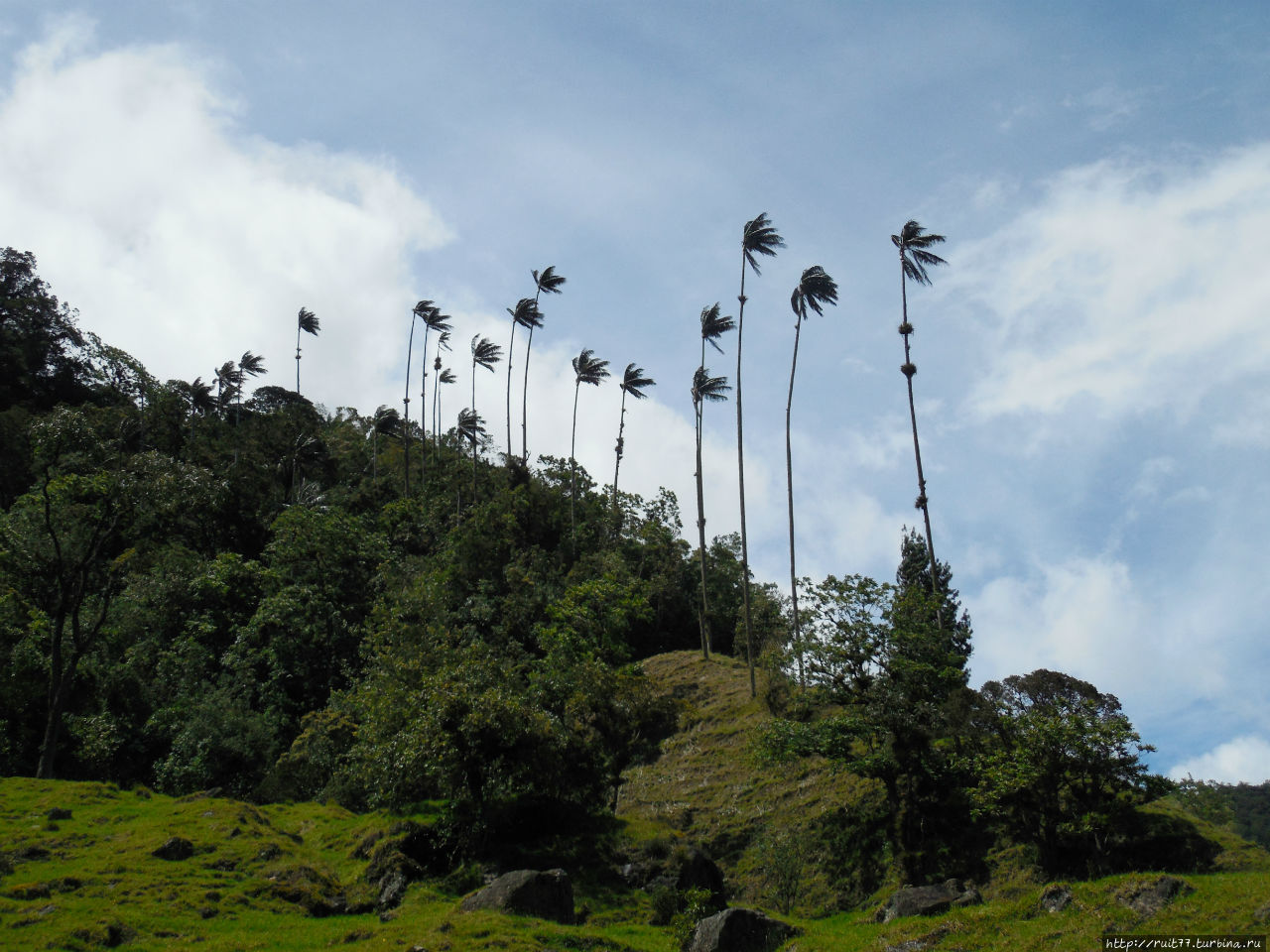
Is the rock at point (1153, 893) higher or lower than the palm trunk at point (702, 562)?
lower

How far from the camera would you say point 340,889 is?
23.3m

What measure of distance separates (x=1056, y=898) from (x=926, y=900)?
3233 millimetres

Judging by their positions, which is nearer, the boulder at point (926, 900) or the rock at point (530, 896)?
the boulder at point (926, 900)

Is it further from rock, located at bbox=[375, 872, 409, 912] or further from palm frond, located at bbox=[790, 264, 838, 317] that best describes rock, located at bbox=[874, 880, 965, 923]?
palm frond, located at bbox=[790, 264, 838, 317]

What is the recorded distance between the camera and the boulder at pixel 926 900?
1978 cm

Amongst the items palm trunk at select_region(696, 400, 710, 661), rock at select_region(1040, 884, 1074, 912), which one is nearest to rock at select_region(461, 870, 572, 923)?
rock at select_region(1040, 884, 1074, 912)

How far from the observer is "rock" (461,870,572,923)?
65.9 feet

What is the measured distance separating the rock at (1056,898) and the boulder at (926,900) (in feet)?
6.52

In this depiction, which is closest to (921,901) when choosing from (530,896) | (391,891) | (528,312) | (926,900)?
(926,900)

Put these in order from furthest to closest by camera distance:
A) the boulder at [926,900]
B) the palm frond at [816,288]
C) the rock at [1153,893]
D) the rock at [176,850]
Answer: the palm frond at [816,288], the rock at [176,850], the boulder at [926,900], the rock at [1153,893]

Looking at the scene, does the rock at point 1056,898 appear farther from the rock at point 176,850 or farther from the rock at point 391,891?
the rock at point 176,850

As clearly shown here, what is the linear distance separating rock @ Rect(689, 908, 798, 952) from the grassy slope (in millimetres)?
714

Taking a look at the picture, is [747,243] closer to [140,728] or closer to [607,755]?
[607,755]

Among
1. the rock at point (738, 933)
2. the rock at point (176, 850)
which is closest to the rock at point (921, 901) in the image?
the rock at point (738, 933)
